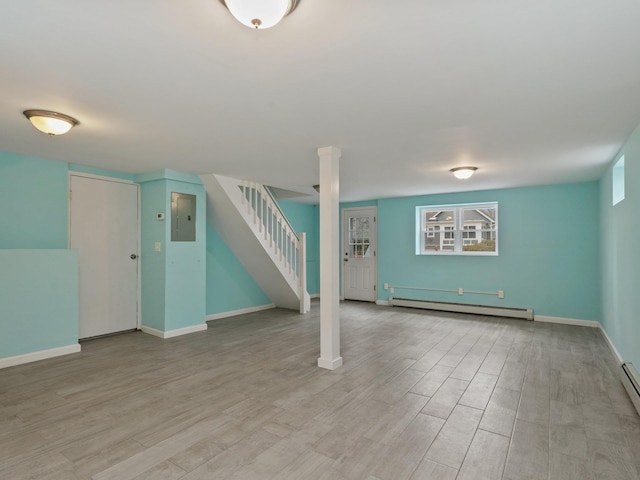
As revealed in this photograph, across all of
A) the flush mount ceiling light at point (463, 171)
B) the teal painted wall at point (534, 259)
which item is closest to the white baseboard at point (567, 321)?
the teal painted wall at point (534, 259)

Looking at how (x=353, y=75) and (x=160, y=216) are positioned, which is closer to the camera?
(x=353, y=75)

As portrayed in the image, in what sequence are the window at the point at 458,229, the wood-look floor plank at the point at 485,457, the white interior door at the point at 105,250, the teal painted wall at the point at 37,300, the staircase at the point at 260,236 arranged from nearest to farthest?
the wood-look floor plank at the point at 485,457, the teal painted wall at the point at 37,300, the white interior door at the point at 105,250, the staircase at the point at 260,236, the window at the point at 458,229

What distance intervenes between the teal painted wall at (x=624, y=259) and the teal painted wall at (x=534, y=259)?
2.61 feet

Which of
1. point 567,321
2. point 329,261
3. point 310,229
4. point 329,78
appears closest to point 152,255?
point 329,261

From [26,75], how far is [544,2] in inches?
110

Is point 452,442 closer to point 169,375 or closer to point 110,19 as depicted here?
point 169,375

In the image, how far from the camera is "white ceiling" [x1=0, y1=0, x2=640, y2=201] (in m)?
1.56

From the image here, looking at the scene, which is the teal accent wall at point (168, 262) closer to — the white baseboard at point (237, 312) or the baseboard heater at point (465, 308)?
the white baseboard at point (237, 312)

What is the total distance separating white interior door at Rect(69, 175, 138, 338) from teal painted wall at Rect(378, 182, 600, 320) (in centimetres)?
513

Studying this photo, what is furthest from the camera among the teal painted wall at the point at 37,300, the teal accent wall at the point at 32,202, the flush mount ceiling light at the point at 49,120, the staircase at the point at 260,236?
the staircase at the point at 260,236

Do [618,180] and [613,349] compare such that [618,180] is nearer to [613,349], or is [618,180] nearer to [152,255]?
[613,349]

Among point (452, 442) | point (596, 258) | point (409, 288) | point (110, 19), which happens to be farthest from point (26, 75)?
point (596, 258)

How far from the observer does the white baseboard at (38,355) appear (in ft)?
11.9

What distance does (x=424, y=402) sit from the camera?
2.81 meters
